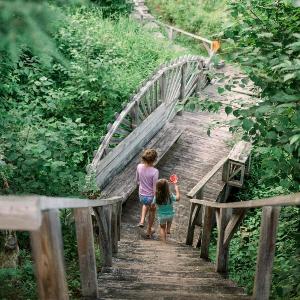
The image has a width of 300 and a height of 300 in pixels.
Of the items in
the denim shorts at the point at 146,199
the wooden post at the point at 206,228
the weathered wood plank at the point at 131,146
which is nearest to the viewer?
the wooden post at the point at 206,228

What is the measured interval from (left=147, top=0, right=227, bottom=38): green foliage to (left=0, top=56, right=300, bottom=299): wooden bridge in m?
6.50

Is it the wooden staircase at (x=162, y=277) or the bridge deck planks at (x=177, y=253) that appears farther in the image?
the bridge deck planks at (x=177, y=253)

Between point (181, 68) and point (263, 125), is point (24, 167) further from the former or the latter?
point (181, 68)

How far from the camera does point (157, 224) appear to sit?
920cm

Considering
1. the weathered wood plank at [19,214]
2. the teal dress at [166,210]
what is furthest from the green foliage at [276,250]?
the weathered wood plank at [19,214]

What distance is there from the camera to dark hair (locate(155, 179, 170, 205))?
723 cm

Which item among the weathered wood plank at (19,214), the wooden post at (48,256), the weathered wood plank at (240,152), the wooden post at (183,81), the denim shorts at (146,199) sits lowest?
the weathered wood plank at (240,152)

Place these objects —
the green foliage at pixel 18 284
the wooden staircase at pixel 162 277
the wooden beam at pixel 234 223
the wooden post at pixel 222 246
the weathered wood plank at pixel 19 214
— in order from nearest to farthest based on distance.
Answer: the weathered wood plank at pixel 19 214 → the green foliage at pixel 18 284 → the wooden staircase at pixel 162 277 → the wooden beam at pixel 234 223 → the wooden post at pixel 222 246

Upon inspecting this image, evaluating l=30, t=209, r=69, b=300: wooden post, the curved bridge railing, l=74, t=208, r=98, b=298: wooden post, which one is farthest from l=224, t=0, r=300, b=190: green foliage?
the curved bridge railing

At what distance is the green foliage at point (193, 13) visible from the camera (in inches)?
848

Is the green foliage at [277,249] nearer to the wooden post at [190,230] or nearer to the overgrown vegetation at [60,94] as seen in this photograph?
the wooden post at [190,230]

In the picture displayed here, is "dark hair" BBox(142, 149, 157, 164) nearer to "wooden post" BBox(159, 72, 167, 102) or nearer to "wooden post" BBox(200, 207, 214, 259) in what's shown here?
"wooden post" BBox(200, 207, 214, 259)

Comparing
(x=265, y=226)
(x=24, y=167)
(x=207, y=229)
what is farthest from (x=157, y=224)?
(x=265, y=226)

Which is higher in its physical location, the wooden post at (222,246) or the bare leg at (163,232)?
the wooden post at (222,246)
